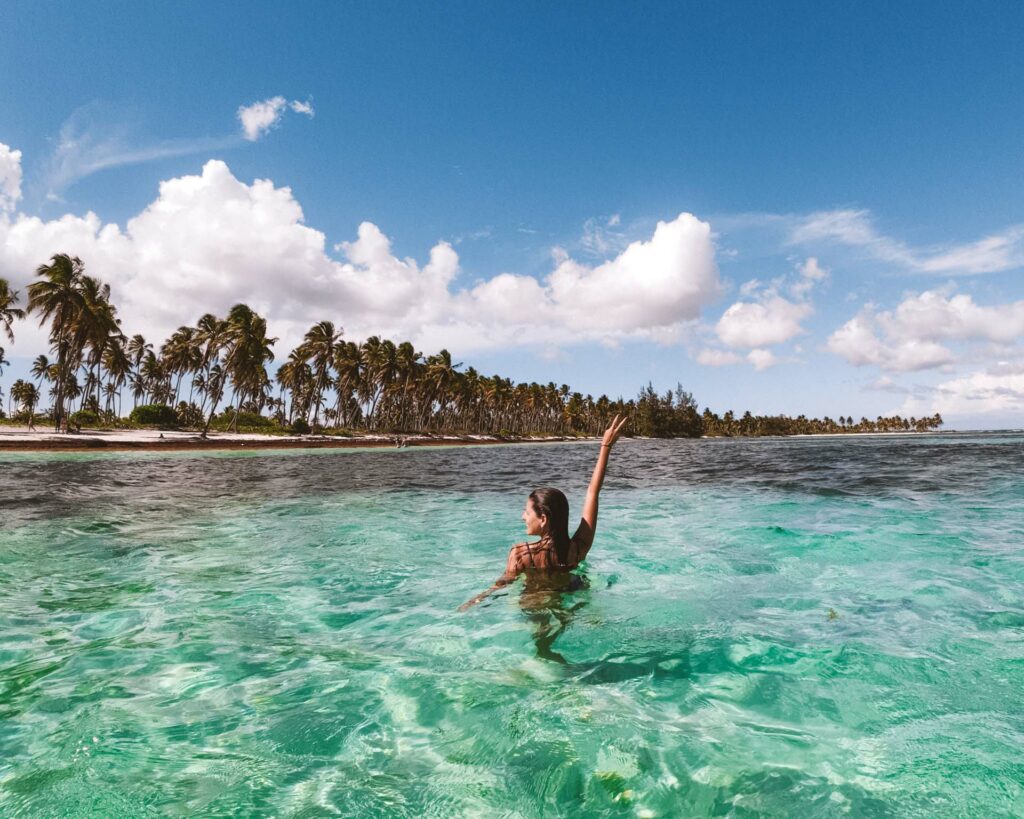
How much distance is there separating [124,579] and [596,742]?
257 inches

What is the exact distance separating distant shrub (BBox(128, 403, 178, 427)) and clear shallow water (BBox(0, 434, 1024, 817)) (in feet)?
224

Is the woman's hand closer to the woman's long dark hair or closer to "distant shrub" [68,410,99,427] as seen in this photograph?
the woman's long dark hair

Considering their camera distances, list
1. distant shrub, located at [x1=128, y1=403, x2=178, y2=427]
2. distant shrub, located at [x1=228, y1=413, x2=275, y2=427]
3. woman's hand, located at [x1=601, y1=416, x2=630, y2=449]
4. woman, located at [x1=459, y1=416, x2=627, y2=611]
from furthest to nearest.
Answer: distant shrub, located at [x1=228, y1=413, x2=275, y2=427], distant shrub, located at [x1=128, y1=403, x2=178, y2=427], woman, located at [x1=459, y1=416, x2=627, y2=611], woman's hand, located at [x1=601, y1=416, x2=630, y2=449]

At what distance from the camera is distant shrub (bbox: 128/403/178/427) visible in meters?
68.2

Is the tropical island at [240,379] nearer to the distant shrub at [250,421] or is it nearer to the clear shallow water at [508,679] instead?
the distant shrub at [250,421]

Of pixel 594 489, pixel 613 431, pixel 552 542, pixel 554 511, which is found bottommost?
pixel 552 542

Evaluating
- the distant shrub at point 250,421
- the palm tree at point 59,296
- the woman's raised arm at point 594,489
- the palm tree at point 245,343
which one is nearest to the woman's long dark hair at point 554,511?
the woman's raised arm at point 594,489

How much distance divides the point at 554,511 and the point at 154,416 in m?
77.0

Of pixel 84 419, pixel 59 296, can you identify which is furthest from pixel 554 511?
pixel 84 419

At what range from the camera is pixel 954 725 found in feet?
11.1

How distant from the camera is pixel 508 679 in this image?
4133 millimetres

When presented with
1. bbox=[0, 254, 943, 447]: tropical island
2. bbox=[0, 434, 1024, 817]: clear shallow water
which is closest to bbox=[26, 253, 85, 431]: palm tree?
bbox=[0, 254, 943, 447]: tropical island

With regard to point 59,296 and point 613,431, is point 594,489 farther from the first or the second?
point 59,296

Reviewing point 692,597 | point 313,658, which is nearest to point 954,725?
point 692,597
